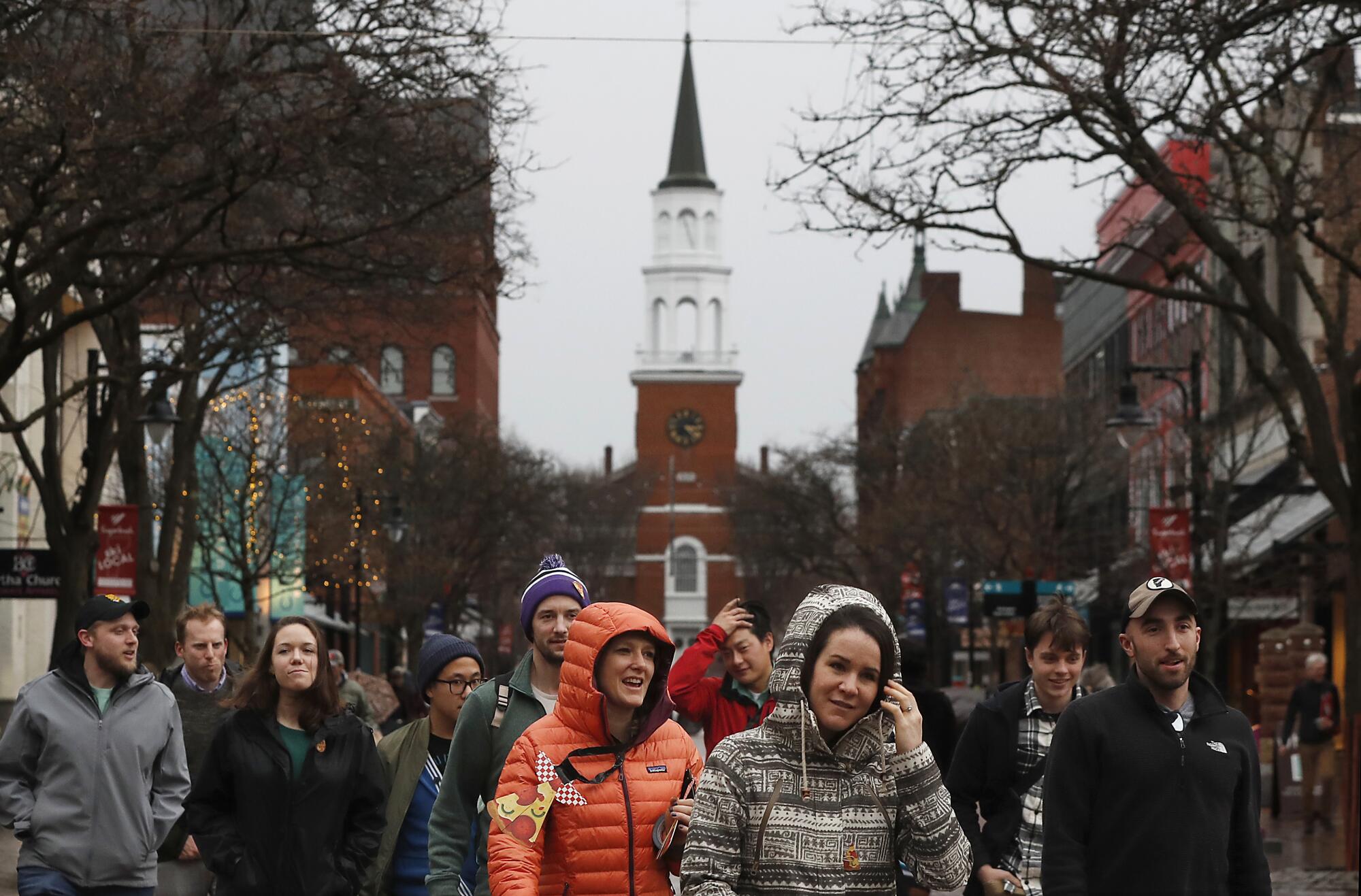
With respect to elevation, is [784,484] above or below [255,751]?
above

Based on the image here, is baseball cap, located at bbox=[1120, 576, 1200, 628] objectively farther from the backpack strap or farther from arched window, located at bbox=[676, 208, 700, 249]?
arched window, located at bbox=[676, 208, 700, 249]

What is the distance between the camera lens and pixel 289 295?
25.6m

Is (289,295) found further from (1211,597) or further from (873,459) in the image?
(873,459)

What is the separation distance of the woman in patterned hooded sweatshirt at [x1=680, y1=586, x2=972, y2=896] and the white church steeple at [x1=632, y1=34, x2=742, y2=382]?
462 ft

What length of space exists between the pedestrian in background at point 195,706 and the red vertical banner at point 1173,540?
18.4 m

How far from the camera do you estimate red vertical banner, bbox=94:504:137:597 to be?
2566 centimetres

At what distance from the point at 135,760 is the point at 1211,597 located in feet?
80.9

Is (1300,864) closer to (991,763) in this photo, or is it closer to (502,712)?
(991,763)

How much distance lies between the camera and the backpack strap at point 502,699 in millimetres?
7324

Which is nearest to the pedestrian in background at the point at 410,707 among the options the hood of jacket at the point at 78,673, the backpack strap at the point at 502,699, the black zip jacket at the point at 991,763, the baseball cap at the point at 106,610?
the hood of jacket at the point at 78,673

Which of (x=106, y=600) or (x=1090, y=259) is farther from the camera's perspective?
(x=1090, y=259)

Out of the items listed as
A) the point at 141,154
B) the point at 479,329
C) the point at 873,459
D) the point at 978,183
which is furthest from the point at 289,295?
the point at 479,329

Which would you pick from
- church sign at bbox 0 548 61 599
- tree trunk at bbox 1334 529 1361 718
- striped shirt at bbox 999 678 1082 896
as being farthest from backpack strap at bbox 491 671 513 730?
church sign at bbox 0 548 61 599

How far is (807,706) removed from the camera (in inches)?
215
